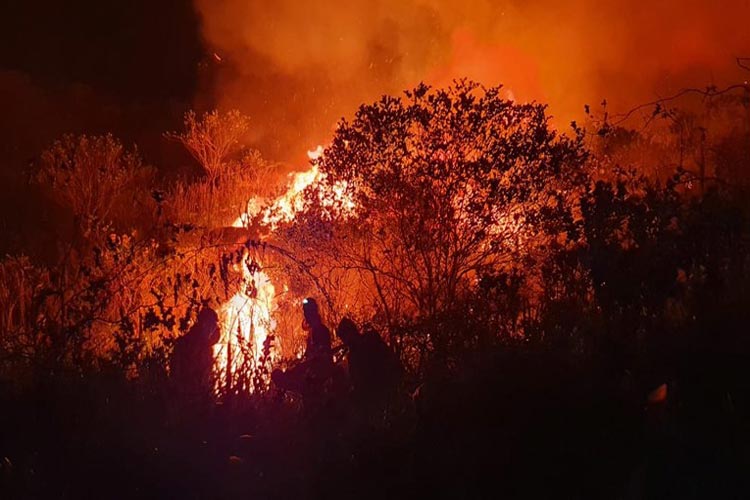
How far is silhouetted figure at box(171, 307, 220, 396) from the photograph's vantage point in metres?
6.84

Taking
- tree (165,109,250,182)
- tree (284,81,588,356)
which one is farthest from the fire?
tree (165,109,250,182)

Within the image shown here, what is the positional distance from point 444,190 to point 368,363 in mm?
3293

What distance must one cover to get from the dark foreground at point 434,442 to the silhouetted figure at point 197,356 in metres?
0.28

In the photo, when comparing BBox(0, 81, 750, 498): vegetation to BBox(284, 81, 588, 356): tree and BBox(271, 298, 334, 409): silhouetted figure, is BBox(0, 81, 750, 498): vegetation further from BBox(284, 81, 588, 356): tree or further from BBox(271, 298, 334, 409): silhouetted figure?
BBox(271, 298, 334, 409): silhouetted figure

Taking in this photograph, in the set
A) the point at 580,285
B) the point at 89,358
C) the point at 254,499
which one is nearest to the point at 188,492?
the point at 254,499

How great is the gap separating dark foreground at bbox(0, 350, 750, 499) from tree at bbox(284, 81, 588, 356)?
302 centimetres

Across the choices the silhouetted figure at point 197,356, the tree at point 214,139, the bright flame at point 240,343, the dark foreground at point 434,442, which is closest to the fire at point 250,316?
the bright flame at point 240,343

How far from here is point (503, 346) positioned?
7.14 m

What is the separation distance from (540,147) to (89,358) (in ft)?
17.1

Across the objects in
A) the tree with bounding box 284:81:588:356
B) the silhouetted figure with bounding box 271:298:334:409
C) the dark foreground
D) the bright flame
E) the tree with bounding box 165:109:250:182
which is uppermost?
the tree with bounding box 165:109:250:182

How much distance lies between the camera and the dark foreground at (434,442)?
17.3ft

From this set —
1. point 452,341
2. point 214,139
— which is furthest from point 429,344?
point 214,139

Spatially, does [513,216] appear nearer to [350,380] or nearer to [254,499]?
[350,380]

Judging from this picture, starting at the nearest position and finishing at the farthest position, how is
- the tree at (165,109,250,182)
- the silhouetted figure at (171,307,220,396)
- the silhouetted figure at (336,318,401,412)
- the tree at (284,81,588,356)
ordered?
the silhouetted figure at (336,318,401,412) → the silhouetted figure at (171,307,220,396) → the tree at (284,81,588,356) → the tree at (165,109,250,182)
